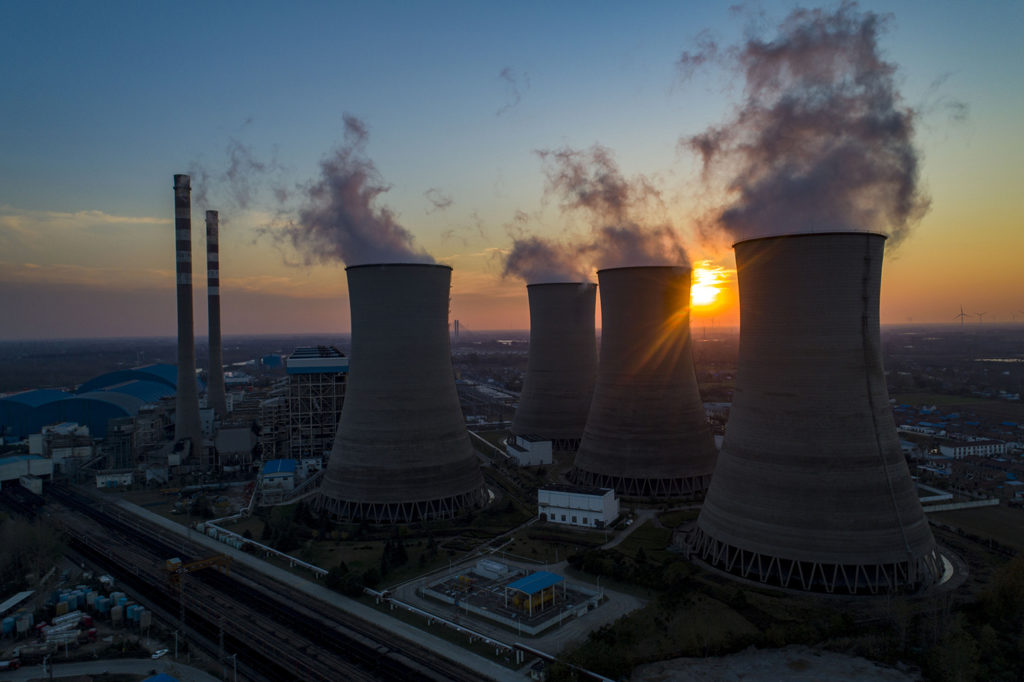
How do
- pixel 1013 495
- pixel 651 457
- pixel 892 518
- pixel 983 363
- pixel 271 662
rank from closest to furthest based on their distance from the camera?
pixel 271 662, pixel 892 518, pixel 651 457, pixel 1013 495, pixel 983 363

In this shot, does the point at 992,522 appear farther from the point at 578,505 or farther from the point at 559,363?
the point at 559,363

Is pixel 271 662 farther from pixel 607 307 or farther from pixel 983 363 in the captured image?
pixel 983 363

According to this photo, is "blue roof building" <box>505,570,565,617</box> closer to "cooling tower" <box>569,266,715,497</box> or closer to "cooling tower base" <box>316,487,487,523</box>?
"cooling tower base" <box>316,487,487,523</box>

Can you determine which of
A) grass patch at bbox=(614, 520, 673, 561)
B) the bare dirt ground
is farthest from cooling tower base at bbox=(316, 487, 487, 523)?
the bare dirt ground

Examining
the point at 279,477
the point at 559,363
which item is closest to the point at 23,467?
the point at 279,477

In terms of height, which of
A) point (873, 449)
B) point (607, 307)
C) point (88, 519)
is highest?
point (607, 307)

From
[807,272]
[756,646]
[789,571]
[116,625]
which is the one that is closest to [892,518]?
[789,571]
